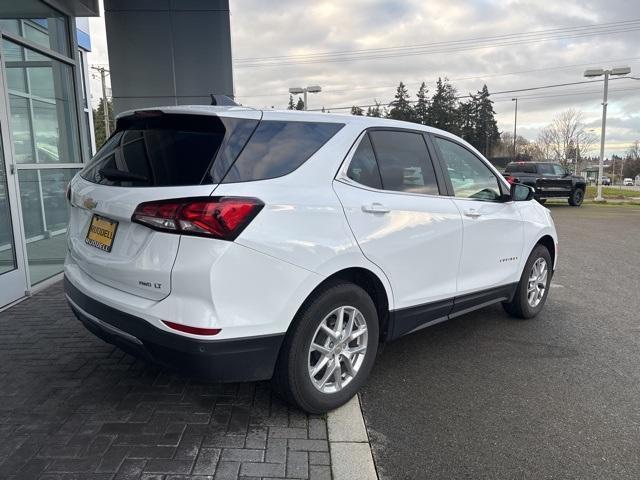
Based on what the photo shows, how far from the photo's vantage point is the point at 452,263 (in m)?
3.81

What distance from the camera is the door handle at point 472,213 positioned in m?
3.94

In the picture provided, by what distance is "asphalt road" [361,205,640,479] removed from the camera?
2.71 metres

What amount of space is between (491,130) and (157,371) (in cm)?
7643

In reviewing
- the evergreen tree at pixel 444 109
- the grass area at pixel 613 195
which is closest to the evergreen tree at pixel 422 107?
the evergreen tree at pixel 444 109

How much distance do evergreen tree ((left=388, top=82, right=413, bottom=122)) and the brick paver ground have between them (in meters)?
61.4

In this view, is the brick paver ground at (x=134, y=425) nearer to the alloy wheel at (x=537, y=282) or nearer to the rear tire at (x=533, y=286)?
the rear tire at (x=533, y=286)

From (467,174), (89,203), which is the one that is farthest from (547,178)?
(89,203)

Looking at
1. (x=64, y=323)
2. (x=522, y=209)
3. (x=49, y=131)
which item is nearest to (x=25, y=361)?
(x=64, y=323)

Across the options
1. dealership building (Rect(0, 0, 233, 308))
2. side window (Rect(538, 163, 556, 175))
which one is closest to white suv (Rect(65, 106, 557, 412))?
dealership building (Rect(0, 0, 233, 308))

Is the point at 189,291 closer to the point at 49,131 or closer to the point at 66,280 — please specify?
the point at 66,280

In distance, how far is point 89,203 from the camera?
3.00 metres

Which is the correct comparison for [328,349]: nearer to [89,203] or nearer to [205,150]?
[205,150]

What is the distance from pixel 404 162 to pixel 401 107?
62.6 metres

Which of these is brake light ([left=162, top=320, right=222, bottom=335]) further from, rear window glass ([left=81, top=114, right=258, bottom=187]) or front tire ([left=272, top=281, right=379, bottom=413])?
rear window glass ([left=81, top=114, right=258, bottom=187])
